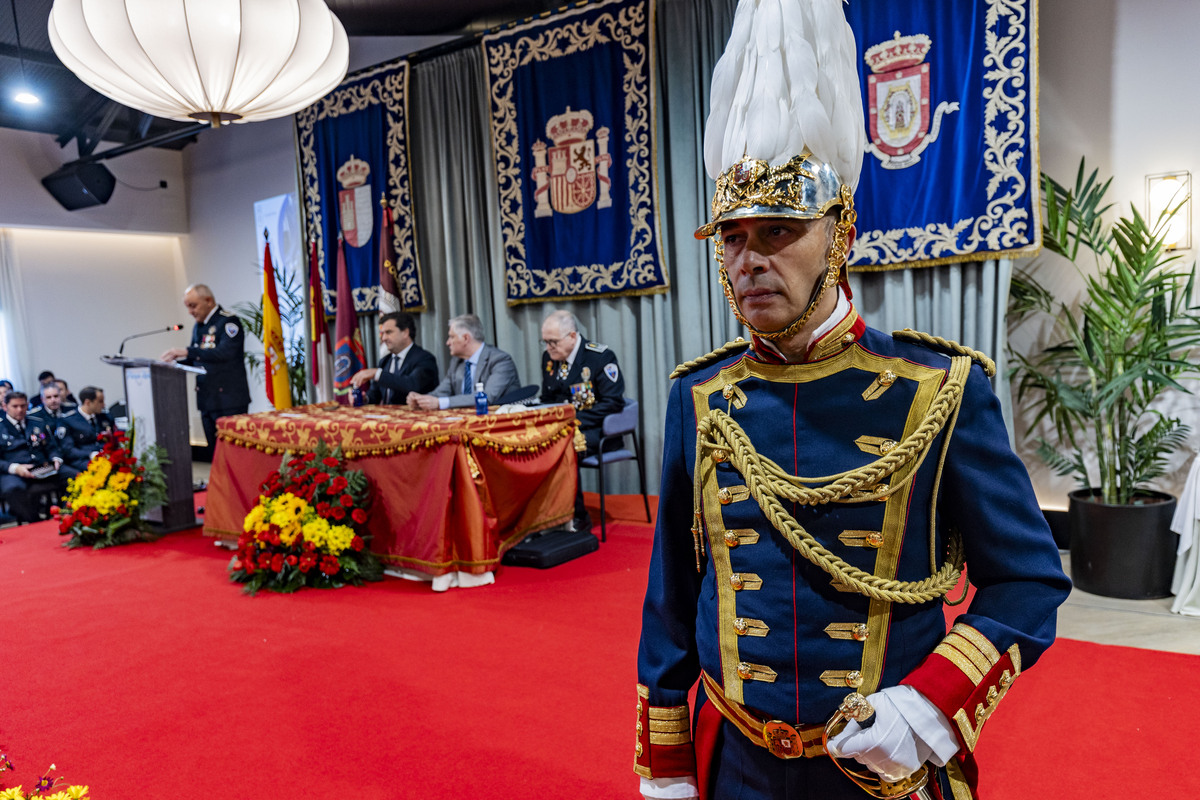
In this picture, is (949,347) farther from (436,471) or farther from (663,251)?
(663,251)

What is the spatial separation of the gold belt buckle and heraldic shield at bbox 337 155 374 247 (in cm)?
641

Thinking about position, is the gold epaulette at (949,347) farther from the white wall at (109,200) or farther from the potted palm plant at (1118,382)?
the white wall at (109,200)

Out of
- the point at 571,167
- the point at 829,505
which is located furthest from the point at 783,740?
the point at 571,167

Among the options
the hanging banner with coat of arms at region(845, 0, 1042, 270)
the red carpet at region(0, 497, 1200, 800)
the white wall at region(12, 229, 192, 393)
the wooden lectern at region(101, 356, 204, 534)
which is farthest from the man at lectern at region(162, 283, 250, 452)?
the white wall at region(12, 229, 192, 393)

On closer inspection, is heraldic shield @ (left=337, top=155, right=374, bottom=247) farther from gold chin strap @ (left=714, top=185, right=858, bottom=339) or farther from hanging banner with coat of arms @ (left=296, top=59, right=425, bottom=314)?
gold chin strap @ (left=714, top=185, right=858, bottom=339)

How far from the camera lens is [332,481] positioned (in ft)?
12.6

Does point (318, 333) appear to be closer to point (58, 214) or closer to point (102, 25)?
point (102, 25)

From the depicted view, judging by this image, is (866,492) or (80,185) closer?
(866,492)

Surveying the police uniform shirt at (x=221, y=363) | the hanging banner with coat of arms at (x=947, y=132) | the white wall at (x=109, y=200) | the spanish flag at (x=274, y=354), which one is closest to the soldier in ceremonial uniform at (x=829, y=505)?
the hanging banner with coat of arms at (x=947, y=132)

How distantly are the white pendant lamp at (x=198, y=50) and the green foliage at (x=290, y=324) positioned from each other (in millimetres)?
4245

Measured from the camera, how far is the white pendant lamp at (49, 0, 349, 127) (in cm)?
340

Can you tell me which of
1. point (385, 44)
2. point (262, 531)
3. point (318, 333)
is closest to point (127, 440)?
point (318, 333)

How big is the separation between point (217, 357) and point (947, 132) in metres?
4.88

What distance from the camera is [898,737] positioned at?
82cm
